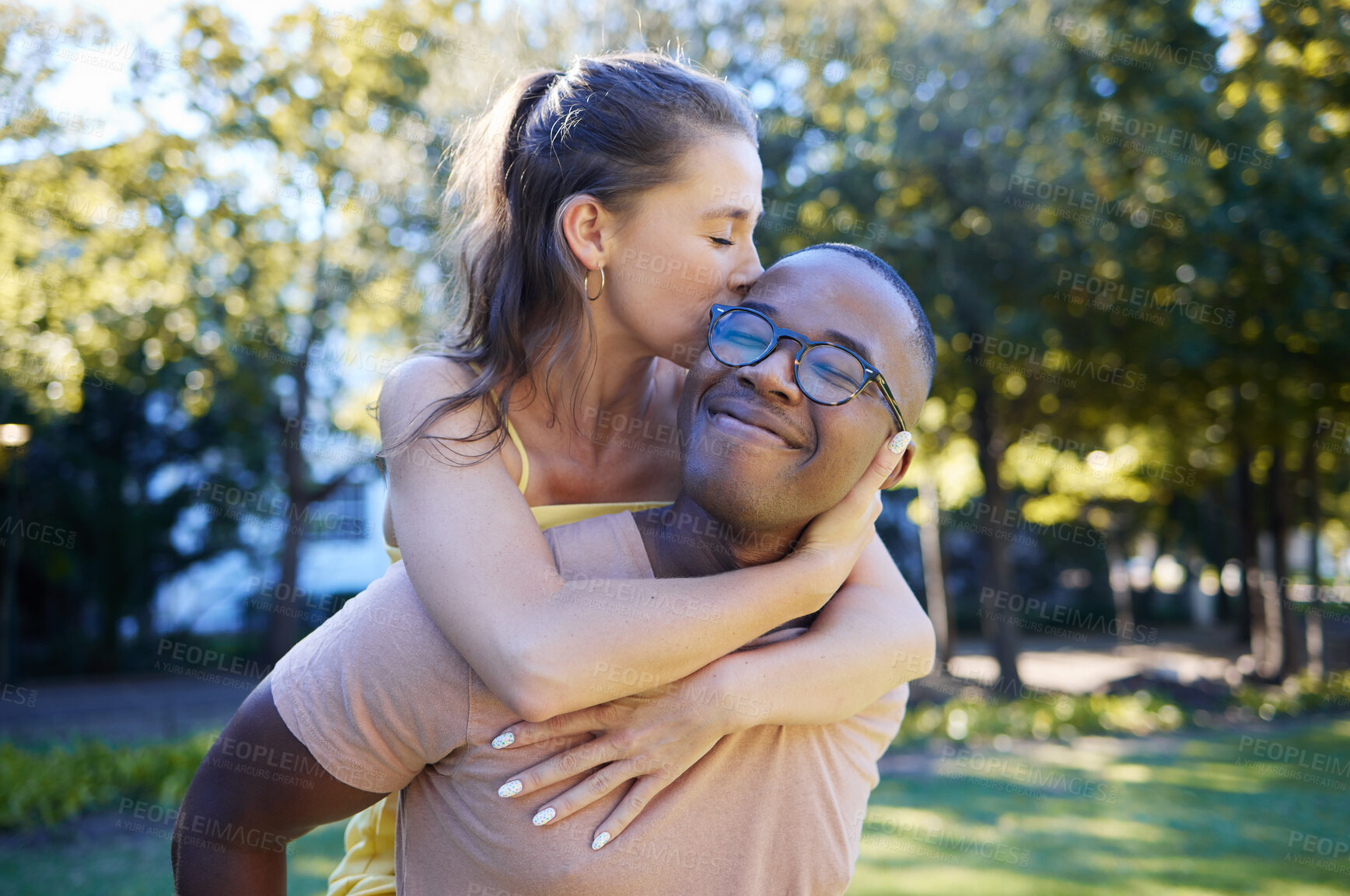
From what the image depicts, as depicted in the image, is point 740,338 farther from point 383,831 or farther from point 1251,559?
point 1251,559

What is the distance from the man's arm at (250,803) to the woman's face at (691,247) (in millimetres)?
1173

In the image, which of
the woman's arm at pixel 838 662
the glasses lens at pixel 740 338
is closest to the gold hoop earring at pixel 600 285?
the glasses lens at pixel 740 338

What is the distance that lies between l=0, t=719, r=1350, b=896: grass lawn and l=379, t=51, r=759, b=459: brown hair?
5722 millimetres

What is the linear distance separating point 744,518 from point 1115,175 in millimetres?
11469

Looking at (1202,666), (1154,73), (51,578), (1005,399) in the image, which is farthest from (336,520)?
(1202,666)

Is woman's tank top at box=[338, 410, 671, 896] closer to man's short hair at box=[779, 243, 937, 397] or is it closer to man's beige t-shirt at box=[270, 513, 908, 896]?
man's beige t-shirt at box=[270, 513, 908, 896]

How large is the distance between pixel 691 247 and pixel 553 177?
0.40 metres

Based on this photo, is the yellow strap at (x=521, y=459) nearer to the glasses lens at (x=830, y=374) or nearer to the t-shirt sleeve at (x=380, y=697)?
the t-shirt sleeve at (x=380, y=697)

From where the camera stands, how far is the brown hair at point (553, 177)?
83.9 inches

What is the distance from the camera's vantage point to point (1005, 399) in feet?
47.3

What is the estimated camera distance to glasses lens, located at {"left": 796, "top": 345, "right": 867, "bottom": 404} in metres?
1.82

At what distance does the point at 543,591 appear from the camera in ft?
6.10

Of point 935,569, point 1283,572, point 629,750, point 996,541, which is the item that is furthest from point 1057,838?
point 1283,572

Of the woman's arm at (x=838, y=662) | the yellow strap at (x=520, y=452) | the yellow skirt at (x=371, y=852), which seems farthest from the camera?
the yellow skirt at (x=371, y=852)
